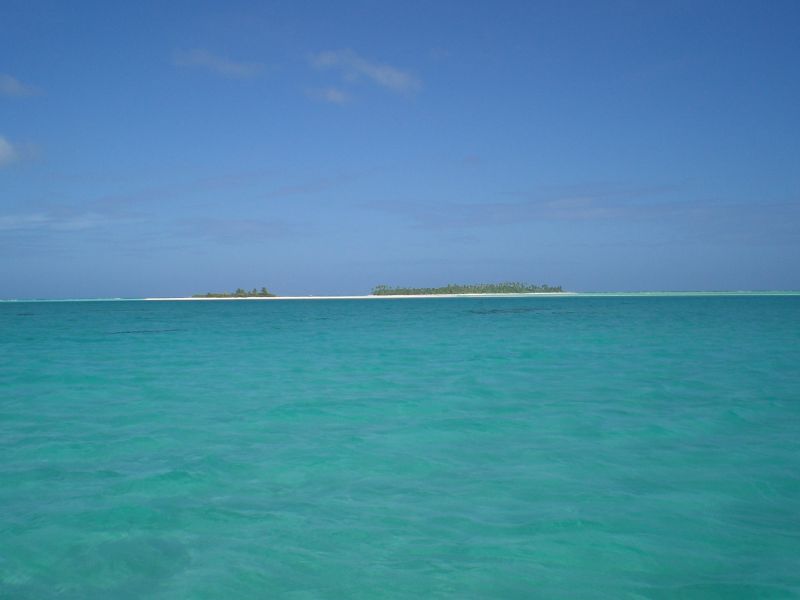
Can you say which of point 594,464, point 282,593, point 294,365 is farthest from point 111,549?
point 294,365

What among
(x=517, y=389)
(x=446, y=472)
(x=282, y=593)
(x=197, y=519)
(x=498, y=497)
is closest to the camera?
(x=282, y=593)

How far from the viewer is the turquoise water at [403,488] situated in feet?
14.4

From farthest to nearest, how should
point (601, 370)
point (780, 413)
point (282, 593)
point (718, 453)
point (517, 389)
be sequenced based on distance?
point (601, 370), point (517, 389), point (780, 413), point (718, 453), point (282, 593)

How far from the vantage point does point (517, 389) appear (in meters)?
12.7

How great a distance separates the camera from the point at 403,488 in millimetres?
6285

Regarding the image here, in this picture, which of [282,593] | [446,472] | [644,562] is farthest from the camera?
[446,472]

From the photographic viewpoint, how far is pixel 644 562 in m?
4.57

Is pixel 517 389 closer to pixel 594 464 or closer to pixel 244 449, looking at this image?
pixel 594 464

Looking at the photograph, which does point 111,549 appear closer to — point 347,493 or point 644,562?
point 347,493

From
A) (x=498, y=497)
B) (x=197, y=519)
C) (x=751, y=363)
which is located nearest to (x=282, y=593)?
(x=197, y=519)

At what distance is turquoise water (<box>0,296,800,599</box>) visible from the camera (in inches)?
173

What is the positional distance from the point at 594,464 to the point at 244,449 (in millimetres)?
4471

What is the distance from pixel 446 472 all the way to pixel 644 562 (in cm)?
262

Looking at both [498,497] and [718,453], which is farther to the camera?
[718,453]
